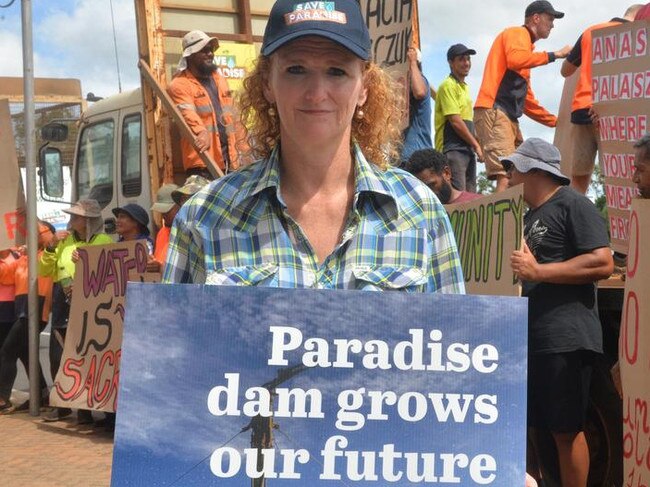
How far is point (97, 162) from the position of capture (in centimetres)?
1244

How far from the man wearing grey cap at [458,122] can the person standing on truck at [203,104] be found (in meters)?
1.76

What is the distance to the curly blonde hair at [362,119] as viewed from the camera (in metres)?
2.90

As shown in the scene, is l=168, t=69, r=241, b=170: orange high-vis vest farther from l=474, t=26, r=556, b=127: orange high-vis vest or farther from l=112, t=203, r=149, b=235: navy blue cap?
l=474, t=26, r=556, b=127: orange high-vis vest

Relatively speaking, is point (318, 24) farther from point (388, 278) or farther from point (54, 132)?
point (54, 132)

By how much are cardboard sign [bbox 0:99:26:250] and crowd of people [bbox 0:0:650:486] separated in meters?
0.63

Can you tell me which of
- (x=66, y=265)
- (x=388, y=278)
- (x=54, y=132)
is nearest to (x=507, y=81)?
(x=66, y=265)

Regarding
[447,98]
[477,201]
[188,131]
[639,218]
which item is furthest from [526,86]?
[639,218]

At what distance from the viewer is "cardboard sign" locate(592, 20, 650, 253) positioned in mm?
6441

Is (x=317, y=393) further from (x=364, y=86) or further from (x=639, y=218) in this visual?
(x=639, y=218)

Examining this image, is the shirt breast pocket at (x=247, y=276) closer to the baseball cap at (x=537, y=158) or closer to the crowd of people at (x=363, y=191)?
the crowd of people at (x=363, y=191)

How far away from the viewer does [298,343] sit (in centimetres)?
238

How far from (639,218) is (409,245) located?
86.0 inches

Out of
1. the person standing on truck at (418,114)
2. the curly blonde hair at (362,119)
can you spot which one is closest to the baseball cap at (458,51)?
the person standing on truck at (418,114)

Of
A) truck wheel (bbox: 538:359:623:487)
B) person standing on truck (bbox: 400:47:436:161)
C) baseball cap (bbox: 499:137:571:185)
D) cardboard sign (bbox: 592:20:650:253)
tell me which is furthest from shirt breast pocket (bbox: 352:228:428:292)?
person standing on truck (bbox: 400:47:436:161)
